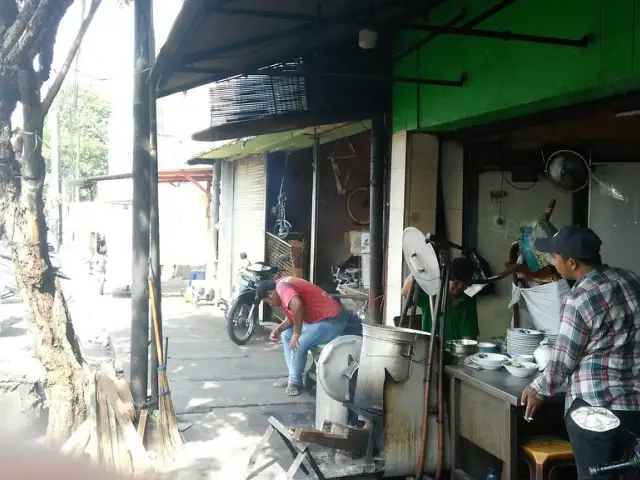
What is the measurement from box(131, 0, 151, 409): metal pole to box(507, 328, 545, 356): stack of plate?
3147mm

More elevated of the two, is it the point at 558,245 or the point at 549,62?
the point at 549,62

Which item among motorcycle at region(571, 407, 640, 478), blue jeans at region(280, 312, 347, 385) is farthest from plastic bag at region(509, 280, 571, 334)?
blue jeans at region(280, 312, 347, 385)

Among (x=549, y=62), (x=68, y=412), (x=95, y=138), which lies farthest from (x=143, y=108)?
(x=95, y=138)

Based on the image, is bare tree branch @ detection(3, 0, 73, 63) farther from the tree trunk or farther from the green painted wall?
the green painted wall

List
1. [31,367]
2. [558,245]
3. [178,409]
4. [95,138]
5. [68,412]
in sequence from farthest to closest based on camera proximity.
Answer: [95,138]
[31,367]
[178,409]
[68,412]
[558,245]

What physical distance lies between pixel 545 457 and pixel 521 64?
280cm

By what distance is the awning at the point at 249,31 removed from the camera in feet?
15.0

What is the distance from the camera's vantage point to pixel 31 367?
843 cm

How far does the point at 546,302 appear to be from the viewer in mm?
5438

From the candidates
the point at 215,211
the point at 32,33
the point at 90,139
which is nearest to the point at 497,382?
the point at 32,33

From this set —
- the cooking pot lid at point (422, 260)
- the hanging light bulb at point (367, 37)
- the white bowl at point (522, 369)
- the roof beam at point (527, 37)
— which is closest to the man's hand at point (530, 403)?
the white bowl at point (522, 369)

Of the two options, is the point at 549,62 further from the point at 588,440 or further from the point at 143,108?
the point at 143,108

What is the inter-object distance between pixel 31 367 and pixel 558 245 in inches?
283

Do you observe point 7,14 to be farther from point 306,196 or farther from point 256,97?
point 306,196
